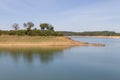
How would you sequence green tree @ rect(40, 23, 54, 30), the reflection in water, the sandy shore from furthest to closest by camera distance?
green tree @ rect(40, 23, 54, 30) → the sandy shore → the reflection in water

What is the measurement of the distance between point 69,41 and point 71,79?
3415 centimetres

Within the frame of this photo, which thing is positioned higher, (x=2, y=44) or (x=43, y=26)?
(x=43, y=26)

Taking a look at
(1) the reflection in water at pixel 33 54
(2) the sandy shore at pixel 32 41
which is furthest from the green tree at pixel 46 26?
(1) the reflection in water at pixel 33 54

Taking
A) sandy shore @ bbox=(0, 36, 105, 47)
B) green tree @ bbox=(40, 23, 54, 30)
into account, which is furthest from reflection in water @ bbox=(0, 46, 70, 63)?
green tree @ bbox=(40, 23, 54, 30)

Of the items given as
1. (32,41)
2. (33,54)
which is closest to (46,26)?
(32,41)

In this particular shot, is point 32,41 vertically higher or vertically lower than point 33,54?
higher

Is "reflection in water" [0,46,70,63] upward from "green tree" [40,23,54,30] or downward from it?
downward

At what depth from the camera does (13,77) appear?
520 inches

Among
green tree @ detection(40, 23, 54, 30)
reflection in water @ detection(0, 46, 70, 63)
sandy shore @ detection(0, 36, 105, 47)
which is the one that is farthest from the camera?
green tree @ detection(40, 23, 54, 30)

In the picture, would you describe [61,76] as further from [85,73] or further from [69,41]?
[69,41]

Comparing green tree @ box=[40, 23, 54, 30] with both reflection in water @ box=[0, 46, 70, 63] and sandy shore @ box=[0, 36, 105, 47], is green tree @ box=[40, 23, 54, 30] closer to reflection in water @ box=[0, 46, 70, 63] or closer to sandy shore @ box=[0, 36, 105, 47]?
sandy shore @ box=[0, 36, 105, 47]

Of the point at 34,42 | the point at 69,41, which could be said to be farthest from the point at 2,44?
the point at 69,41

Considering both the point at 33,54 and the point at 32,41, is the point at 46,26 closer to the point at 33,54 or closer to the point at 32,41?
the point at 32,41

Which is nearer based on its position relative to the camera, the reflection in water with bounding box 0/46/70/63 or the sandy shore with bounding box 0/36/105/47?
the reflection in water with bounding box 0/46/70/63
